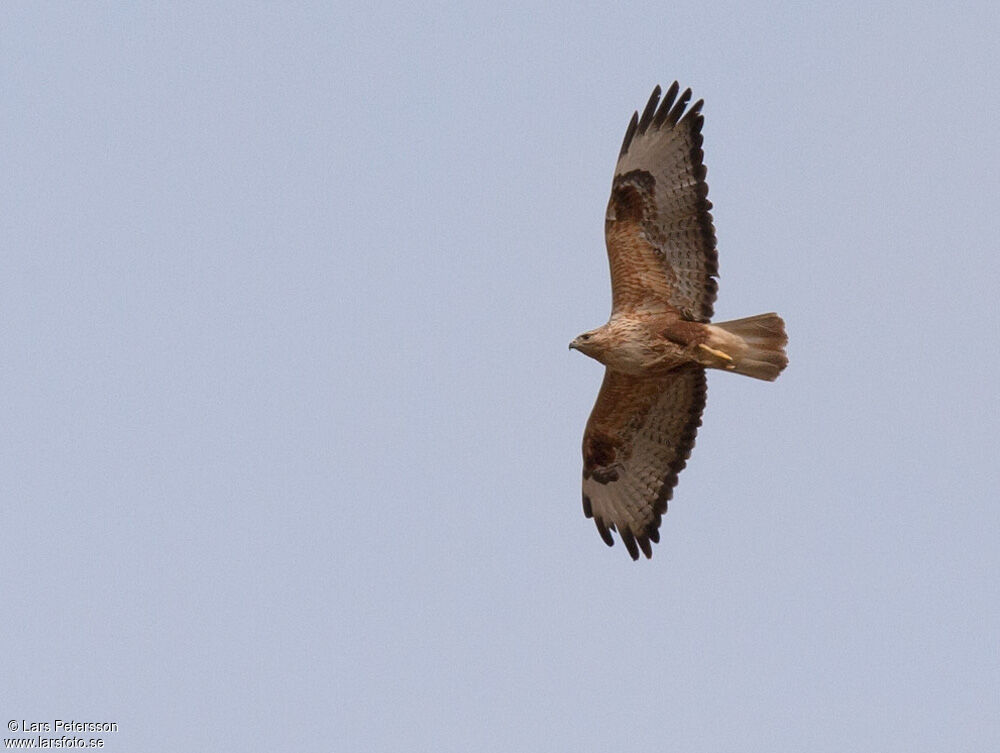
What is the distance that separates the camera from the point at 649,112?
11586mm

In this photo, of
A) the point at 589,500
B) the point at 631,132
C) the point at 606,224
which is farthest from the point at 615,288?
the point at 589,500

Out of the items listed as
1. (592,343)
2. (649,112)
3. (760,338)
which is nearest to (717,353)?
(760,338)

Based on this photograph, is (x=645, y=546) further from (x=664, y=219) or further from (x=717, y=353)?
(x=664, y=219)

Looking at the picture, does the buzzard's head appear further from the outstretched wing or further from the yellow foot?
the yellow foot

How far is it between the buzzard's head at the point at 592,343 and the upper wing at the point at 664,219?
37 centimetres

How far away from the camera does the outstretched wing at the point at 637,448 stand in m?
11.9

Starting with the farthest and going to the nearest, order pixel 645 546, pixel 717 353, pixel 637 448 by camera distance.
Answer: pixel 645 546, pixel 637 448, pixel 717 353

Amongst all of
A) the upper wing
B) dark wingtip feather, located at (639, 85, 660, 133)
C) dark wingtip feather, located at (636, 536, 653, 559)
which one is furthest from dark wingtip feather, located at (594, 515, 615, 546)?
dark wingtip feather, located at (639, 85, 660, 133)

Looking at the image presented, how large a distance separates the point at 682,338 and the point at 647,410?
954mm

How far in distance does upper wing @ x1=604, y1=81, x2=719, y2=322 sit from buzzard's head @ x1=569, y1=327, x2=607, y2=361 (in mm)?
367

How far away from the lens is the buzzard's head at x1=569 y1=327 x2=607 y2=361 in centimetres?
1138

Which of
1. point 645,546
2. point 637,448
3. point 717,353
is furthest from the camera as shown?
point 645,546

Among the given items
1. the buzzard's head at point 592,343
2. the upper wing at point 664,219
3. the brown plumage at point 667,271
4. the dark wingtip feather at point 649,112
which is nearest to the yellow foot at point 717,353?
the brown plumage at point 667,271

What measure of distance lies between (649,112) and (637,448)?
2754 millimetres
